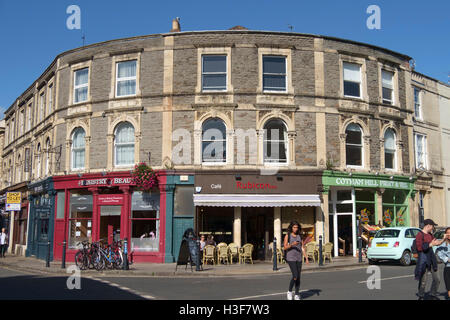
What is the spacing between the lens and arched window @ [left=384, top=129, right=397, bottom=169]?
24914 mm

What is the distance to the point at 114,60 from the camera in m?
23.7

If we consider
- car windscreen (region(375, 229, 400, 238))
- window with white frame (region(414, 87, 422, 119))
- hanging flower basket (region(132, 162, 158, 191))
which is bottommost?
car windscreen (region(375, 229, 400, 238))

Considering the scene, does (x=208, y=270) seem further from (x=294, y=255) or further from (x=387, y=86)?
(x=387, y=86)

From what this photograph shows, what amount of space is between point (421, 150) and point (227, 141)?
12613 mm

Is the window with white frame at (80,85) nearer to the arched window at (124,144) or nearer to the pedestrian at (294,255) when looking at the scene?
the arched window at (124,144)

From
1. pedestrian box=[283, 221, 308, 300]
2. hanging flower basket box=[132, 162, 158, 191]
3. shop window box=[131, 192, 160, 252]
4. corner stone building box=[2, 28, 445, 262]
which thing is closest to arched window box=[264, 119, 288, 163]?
corner stone building box=[2, 28, 445, 262]

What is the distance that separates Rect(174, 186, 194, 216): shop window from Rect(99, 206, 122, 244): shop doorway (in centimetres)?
303

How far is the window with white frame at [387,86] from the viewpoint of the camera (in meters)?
25.3

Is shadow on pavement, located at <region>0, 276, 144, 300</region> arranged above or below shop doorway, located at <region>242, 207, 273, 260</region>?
below

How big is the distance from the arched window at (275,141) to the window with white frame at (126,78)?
22.6ft

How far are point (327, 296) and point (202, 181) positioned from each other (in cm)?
1169

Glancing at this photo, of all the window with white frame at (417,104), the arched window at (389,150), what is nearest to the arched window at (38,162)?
the arched window at (389,150)

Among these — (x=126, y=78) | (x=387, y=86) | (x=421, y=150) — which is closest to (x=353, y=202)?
(x=387, y=86)

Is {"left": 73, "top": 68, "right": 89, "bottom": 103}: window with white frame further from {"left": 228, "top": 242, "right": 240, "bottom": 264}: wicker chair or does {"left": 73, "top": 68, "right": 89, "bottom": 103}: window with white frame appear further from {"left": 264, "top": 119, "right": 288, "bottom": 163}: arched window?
{"left": 228, "top": 242, "right": 240, "bottom": 264}: wicker chair
